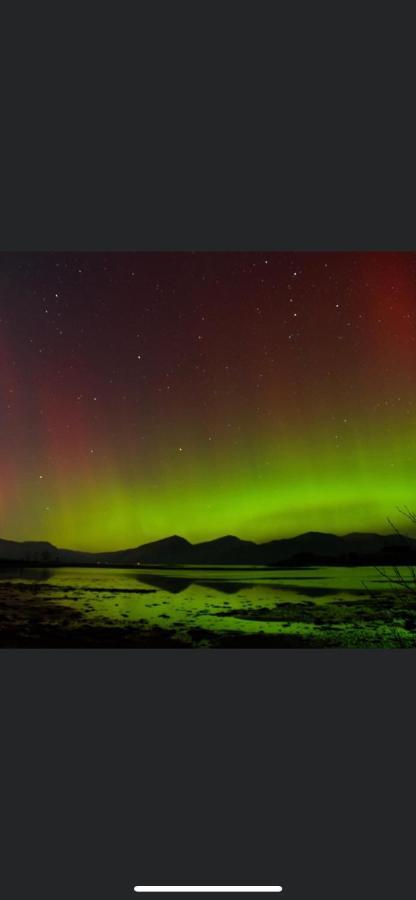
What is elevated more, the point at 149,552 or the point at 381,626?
the point at 149,552

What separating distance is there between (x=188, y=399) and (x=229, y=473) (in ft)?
1.63

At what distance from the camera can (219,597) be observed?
5086mm

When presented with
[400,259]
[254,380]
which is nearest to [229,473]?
[254,380]

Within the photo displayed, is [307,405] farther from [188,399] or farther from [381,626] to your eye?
[381,626]

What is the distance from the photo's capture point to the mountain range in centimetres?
512

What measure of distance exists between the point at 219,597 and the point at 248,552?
0.31 m

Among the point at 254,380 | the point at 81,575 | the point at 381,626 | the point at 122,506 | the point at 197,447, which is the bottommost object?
the point at 381,626

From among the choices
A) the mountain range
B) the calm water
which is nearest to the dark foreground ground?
the calm water

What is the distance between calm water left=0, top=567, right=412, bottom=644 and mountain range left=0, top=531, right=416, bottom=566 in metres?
0.06

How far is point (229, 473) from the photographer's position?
521cm

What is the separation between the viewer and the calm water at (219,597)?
16.7 ft

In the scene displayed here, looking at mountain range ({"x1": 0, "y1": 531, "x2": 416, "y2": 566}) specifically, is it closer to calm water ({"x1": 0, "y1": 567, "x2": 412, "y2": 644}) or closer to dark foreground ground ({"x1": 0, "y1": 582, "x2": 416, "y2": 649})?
calm water ({"x1": 0, "y1": 567, "x2": 412, "y2": 644})

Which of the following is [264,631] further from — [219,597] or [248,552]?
[248,552]

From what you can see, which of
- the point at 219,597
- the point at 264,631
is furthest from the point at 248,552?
the point at 264,631
